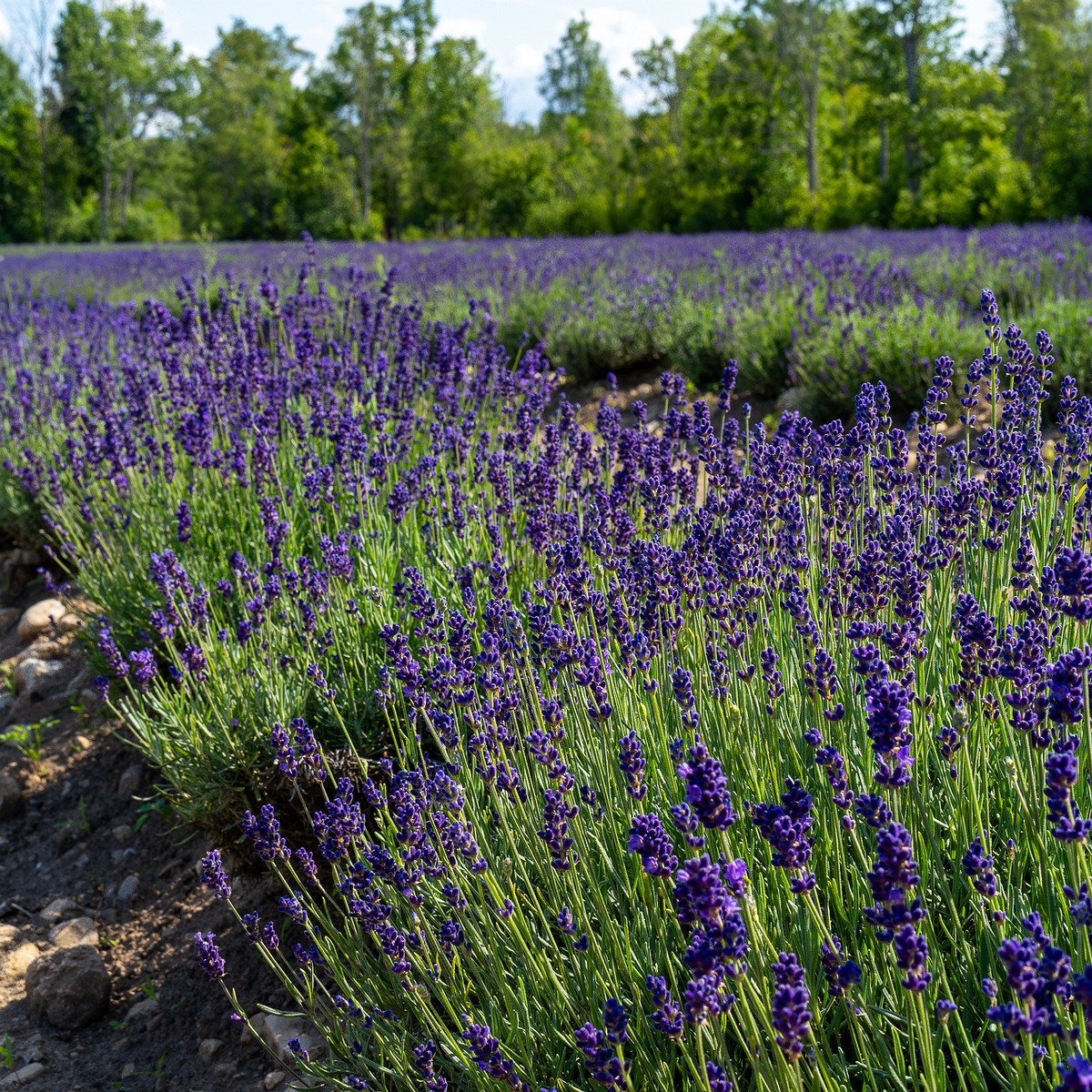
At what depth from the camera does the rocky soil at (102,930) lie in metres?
2.49

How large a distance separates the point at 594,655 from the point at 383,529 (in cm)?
208

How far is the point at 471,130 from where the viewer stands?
39719mm

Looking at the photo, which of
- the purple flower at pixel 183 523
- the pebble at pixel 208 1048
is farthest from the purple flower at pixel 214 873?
the purple flower at pixel 183 523

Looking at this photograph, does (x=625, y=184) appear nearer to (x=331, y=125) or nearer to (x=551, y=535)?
(x=331, y=125)

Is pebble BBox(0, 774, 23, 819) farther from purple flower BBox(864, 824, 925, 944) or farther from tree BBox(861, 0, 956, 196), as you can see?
tree BBox(861, 0, 956, 196)

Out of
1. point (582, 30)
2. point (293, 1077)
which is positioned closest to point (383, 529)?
point (293, 1077)

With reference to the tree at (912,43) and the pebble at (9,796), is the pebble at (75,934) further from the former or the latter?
the tree at (912,43)

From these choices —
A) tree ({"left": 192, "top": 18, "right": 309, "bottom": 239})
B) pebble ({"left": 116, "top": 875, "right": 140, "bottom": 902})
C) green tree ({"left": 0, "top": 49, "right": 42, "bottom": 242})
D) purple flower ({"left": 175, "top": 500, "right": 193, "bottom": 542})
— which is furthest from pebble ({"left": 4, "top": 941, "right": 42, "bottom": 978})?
green tree ({"left": 0, "top": 49, "right": 42, "bottom": 242})

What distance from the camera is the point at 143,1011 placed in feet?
8.82

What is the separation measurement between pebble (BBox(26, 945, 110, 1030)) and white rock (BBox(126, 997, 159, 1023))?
0.09m

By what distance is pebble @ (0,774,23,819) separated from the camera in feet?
12.2

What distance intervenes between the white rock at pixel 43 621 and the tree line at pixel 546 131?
58.6 feet

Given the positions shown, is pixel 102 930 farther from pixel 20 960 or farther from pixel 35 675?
pixel 35 675

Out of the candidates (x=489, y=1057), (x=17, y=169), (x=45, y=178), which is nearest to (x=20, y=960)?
(x=489, y=1057)
